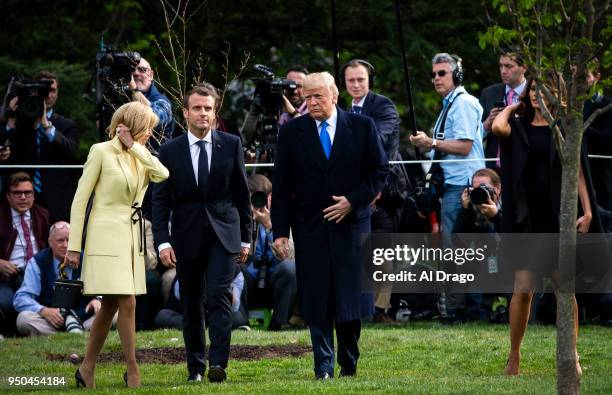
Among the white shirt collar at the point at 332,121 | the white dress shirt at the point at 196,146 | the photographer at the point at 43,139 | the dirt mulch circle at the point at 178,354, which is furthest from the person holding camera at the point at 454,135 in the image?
the photographer at the point at 43,139

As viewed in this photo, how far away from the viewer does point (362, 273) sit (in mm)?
10516

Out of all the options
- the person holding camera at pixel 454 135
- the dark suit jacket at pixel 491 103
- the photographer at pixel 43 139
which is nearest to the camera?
the person holding camera at pixel 454 135

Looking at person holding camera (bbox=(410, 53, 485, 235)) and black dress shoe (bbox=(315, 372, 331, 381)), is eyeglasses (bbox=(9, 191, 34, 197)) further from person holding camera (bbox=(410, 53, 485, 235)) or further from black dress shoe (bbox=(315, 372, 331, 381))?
black dress shoe (bbox=(315, 372, 331, 381))

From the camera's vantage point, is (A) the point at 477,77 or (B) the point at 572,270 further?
(A) the point at 477,77

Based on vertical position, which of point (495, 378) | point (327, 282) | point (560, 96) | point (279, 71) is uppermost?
point (279, 71)

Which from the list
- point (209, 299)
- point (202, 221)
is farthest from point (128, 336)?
point (202, 221)

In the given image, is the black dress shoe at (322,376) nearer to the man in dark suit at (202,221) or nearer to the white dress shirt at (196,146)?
the man in dark suit at (202,221)

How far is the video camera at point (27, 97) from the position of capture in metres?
14.3

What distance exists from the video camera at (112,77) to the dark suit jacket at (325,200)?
294 centimetres

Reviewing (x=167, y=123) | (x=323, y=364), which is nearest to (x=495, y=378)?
(x=323, y=364)

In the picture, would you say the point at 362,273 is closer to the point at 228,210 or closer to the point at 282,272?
the point at 228,210

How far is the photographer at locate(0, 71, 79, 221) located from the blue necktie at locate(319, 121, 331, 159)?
4.80 meters

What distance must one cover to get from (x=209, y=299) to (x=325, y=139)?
151 cm

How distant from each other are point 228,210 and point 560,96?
321 cm
